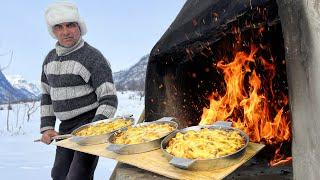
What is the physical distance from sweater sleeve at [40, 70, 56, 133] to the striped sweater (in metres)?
0.24

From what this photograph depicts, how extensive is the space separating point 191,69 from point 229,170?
203 cm

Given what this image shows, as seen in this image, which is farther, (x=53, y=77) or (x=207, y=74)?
(x=207, y=74)

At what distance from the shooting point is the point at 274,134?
3.91 metres

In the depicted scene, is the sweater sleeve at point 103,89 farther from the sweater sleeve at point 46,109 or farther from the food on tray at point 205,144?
the food on tray at point 205,144

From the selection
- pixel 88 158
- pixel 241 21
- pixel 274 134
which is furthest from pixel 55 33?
pixel 274 134

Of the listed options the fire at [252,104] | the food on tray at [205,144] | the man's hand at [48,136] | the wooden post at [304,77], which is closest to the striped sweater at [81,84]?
the man's hand at [48,136]

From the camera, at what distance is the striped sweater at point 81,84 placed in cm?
385

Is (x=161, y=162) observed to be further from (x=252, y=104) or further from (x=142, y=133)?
(x=252, y=104)

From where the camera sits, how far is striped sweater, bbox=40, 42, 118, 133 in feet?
12.6

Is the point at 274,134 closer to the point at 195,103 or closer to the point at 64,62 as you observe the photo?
the point at 195,103

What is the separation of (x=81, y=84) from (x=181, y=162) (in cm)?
183

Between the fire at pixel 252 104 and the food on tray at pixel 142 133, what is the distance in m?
0.72

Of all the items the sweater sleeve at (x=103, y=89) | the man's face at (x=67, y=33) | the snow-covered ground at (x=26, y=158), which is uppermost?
the man's face at (x=67, y=33)

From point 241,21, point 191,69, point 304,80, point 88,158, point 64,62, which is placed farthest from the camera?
point 191,69
